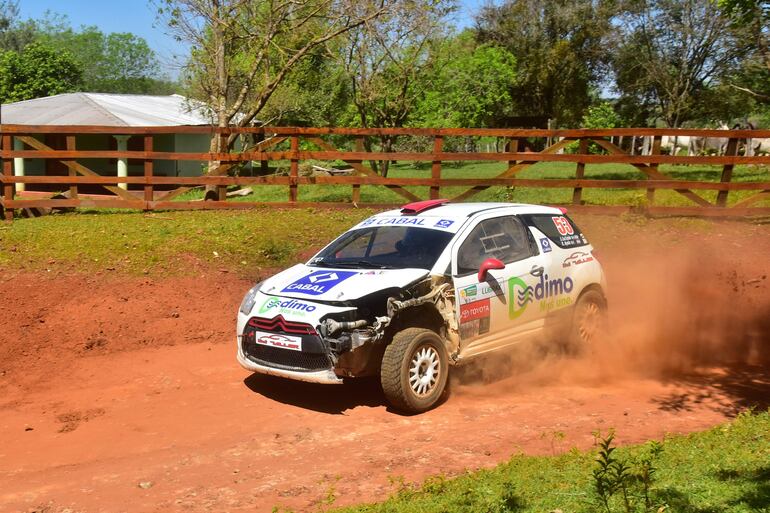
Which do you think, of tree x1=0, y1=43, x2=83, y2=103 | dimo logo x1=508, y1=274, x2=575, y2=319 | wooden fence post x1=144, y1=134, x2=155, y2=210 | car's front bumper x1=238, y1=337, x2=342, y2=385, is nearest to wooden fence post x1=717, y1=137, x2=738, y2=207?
dimo logo x1=508, y1=274, x2=575, y2=319

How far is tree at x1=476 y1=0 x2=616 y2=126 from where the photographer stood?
1774 inches

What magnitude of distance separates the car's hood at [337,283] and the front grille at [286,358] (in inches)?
20.4

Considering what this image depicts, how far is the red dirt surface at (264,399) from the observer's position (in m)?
5.54

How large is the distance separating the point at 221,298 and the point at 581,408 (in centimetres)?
528

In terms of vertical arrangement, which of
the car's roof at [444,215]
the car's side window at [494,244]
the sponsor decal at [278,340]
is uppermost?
the car's roof at [444,215]

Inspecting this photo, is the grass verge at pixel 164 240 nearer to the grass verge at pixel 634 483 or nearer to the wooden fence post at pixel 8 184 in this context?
the wooden fence post at pixel 8 184

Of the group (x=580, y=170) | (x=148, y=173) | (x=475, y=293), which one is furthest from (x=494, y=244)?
→ (x=148, y=173)

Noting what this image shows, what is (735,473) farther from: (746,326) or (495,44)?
(495,44)

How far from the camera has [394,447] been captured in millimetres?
6055

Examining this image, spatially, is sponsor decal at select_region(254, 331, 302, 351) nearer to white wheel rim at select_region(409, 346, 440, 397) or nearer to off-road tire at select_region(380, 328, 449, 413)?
off-road tire at select_region(380, 328, 449, 413)

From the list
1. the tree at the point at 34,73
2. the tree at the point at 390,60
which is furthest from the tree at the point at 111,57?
the tree at the point at 390,60

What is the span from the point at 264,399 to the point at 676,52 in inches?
1391

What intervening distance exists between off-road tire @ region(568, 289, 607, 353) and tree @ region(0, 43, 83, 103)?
4560 cm

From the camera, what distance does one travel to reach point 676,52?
36.8m
